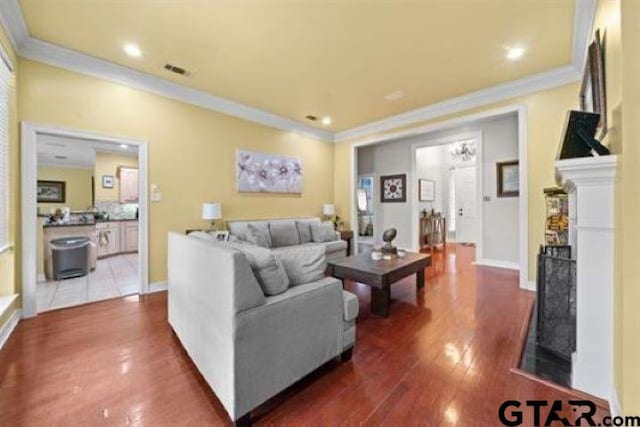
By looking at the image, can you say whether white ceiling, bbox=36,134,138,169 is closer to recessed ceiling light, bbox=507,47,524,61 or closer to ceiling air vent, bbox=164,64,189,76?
ceiling air vent, bbox=164,64,189,76

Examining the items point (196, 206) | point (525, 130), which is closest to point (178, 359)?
point (196, 206)

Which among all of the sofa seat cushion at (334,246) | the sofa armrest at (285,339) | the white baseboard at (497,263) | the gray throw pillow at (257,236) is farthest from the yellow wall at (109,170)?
the white baseboard at (497,263)

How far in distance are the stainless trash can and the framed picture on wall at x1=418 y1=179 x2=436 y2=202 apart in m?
6.76

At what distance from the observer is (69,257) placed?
4.05 m

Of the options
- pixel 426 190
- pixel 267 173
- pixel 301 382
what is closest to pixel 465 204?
pixel 426 190

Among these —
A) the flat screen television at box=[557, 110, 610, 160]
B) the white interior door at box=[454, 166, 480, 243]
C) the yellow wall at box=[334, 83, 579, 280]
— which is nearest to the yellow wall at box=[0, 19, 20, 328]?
the flat screen television at box=[557, 110, 610, 160]

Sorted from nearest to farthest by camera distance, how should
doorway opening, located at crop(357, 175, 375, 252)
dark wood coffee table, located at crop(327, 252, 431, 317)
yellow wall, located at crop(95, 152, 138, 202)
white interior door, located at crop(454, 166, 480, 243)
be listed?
dark wood coffee table, located at crop(327, 252, 431, 317)
yellow wall, located at crop(95, 152, 138, 202)
white interior door, located at crop(454, 166, 480, 243)
doorway opening, located at crop(357, 175, 375, 252)

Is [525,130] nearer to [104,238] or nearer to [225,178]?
[225,178]

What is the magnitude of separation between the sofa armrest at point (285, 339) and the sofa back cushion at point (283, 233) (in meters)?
2.86

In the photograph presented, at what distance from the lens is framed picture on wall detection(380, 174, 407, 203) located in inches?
239

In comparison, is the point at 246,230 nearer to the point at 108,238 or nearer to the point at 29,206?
the point at 29,206

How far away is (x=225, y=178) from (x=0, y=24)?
2.57 metres

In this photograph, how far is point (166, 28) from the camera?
2480mm

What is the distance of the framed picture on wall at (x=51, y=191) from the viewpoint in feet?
21.7
